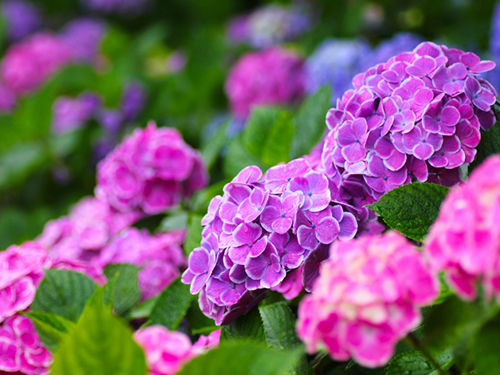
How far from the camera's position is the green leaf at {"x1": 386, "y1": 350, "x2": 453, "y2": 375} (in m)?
0.46

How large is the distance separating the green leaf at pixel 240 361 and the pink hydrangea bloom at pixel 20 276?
0.34 m

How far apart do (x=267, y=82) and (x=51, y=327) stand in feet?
3.39

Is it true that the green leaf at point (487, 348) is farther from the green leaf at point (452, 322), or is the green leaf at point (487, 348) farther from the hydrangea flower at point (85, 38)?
the hydrangea flower at point (85, 38)

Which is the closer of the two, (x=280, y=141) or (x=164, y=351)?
(x=164, y=351)

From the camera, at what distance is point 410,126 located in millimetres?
534

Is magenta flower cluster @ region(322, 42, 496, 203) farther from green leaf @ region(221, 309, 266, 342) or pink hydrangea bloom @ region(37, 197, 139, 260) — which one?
pink hydrangea bloom @ region(37, 197, 139, 260)

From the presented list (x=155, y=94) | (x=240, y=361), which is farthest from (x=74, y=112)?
(x=240, y=361)

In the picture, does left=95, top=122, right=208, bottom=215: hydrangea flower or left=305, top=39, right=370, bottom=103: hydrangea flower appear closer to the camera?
left=95, top=122, right=208, bottom=215: hydrangea flower

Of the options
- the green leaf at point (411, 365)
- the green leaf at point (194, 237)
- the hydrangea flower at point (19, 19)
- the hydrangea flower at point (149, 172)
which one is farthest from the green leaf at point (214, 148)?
the hydrangea flower at point (19, 19)

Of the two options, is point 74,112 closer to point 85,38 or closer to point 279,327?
point 85,38

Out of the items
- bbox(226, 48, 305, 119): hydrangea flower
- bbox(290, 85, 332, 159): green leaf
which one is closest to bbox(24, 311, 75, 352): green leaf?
bbox(290, 85, 332, 159): green leaf

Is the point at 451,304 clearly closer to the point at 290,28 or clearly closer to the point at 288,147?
the point at 288,147

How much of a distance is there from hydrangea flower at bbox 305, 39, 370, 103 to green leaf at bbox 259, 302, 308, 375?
731 millimetres

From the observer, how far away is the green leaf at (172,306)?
0.60 meters
